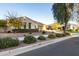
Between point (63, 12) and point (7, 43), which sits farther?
point (63, 12)

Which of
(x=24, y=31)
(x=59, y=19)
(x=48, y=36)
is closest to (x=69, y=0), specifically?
(x=24, y=31)

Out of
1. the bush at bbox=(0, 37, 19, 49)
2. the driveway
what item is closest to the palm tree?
the driveway

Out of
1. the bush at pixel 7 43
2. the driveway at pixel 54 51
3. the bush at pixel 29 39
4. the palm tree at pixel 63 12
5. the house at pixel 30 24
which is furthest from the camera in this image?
the palm tree at pixel 63 12

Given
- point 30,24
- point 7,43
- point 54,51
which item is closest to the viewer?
point 54,51

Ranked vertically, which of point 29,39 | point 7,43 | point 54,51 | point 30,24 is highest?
point 30,24

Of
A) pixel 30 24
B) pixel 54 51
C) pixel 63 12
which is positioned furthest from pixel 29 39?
pixel 63 12

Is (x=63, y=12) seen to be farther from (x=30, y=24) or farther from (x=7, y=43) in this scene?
(x=7, y=43)

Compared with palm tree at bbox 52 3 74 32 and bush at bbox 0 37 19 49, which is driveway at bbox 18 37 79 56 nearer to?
bush at bbox 0 37 19 49

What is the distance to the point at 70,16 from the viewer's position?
18.2m

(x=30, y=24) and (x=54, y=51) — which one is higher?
(x=30, y=24)

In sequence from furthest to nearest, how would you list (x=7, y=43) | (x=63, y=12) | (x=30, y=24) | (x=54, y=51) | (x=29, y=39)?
(x=63, y=12) → (x=30, y=24) → (x=29, y=39) → (x=7, y=43) → (x=54, y=51)

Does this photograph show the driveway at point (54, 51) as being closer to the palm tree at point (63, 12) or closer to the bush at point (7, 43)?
the bush at point (7, 43)

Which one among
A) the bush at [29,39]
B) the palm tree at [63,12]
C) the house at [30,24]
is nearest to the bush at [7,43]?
the bush at [29,39]

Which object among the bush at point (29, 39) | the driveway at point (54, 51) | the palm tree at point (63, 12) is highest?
the palm tree at point (63, 12)
